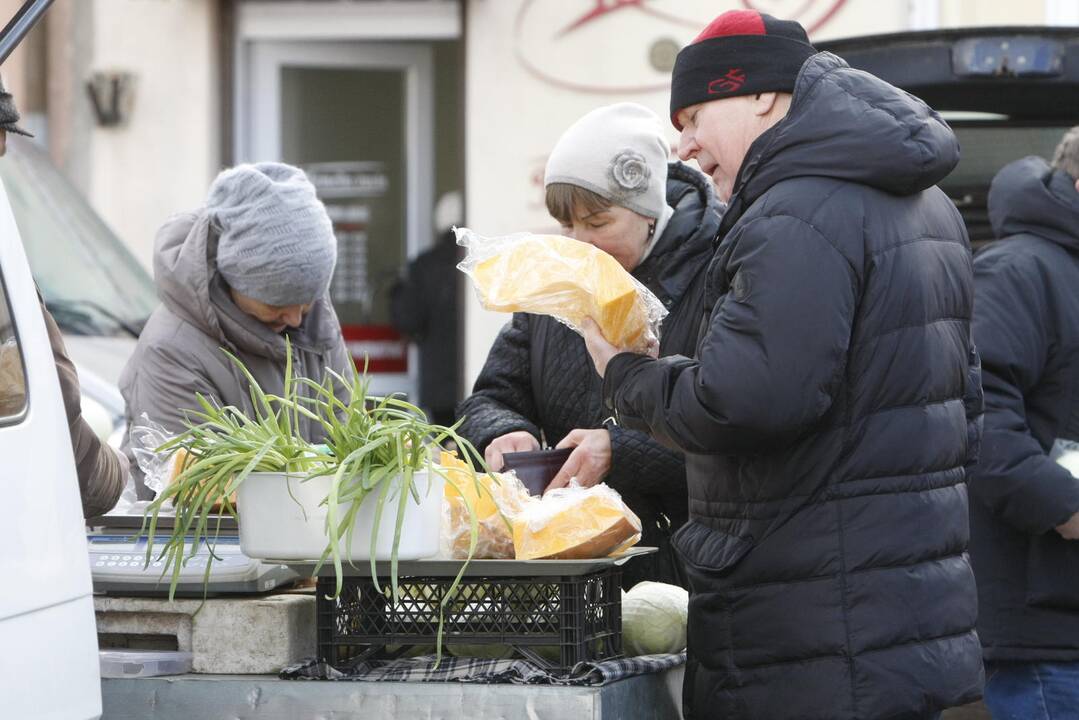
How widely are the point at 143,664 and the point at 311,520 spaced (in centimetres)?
42

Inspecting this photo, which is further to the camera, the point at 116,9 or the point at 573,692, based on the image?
the point at 116,9

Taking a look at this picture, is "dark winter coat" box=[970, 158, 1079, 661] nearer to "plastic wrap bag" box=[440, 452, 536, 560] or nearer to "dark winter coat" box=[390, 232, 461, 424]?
"plastic wrap bag" box=[440, 452, 536, 560]

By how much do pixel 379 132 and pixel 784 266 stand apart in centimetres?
733

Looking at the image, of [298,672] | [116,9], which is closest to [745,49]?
[298,672]

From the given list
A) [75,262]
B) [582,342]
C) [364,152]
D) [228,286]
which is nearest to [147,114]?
[364,152]

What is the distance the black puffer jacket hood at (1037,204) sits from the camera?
12.6 ft

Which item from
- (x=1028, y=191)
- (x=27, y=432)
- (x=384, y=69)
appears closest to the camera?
(x=27, y=432)

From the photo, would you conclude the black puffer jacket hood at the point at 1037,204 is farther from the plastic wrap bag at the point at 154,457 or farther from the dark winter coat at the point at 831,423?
the plastic wrap bag at the point at 154,457

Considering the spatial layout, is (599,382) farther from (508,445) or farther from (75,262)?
(75,262)

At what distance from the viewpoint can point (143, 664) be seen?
261 cm

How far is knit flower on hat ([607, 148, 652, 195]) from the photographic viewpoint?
329 cm

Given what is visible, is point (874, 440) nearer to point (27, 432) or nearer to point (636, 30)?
point (27, 432)

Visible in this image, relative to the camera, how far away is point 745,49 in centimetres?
275

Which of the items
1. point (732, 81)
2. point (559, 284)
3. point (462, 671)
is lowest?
point (462, 671)
